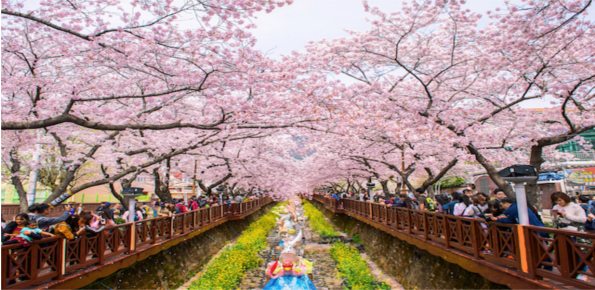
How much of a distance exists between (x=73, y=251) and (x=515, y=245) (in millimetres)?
8313

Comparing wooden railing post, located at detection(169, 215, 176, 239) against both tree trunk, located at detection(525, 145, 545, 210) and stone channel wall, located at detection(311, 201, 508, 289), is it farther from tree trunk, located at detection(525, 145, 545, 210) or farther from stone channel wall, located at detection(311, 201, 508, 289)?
tree trunk, located at detection(525, 145, 545, 210)

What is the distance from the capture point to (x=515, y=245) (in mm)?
5602

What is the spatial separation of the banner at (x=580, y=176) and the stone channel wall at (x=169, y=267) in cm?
2748

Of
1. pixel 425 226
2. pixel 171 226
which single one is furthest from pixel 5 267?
pixel 425 226

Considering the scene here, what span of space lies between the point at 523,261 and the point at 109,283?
921 cm

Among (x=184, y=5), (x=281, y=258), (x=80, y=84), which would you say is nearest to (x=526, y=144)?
(x=281, y=258)

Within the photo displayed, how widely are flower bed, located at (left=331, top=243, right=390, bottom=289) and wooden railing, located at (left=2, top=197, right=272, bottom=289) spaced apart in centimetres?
691

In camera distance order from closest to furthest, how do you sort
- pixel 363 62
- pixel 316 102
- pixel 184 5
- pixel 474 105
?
pixel 184 5, pixel 316 102, pixel 363 62, pixel 474 105

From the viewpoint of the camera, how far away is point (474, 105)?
12711mm

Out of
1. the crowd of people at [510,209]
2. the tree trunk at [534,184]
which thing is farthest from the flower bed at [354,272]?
the tree trunk at [534,184]

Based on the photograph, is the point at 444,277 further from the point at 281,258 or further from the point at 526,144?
the point at 526,144

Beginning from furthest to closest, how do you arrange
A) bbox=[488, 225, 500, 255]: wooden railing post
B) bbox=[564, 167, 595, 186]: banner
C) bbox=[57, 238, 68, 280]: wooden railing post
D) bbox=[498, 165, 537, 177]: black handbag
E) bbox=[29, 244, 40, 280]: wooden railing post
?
bbox=[564, 167, 595, 186]: banner
bbox=[488, 225, 500, 255]: wooden railing post
bbox=[57, 238, 68, 280]: wooden railing post
bbox=[498, 165, 537, 177]: black handbag
bbox=[29, 244, 40, 280]: wooden railing post

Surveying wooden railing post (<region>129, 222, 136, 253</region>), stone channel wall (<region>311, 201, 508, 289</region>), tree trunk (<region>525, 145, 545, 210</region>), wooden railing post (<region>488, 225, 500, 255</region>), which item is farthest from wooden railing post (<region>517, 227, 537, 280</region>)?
wooden railing post (<region>129, 222, 136, 253</region>)

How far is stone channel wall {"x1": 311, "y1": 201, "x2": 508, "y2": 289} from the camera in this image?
813 cm
